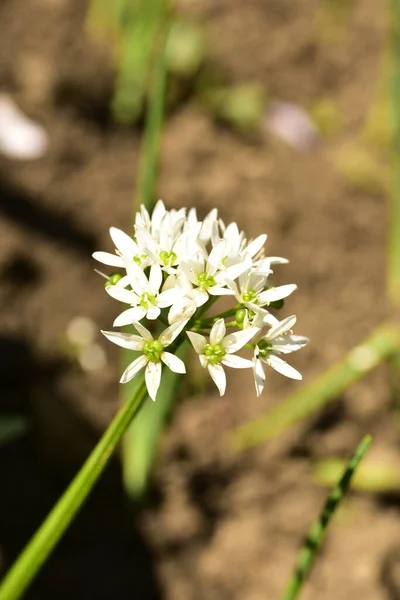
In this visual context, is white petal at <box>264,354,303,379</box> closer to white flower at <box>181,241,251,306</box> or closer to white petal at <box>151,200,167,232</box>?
white flower at <box>181,241,251,306</box>

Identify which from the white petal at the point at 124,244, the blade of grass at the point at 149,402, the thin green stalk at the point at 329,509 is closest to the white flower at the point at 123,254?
the white petal at the point at 124,244

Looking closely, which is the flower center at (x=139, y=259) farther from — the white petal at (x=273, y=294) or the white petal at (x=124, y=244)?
the white petal at (x=273, y=294)

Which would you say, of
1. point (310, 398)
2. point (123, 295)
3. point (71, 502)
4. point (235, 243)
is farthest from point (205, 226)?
point (310, 398)

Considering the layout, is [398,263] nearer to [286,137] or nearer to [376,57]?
[286,137]

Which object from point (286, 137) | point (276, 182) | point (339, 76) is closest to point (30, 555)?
point (276, 182)

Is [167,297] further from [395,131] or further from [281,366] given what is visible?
[395,131]

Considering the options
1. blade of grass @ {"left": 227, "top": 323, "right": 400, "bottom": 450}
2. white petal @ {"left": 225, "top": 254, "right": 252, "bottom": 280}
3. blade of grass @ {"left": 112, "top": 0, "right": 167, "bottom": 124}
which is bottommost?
white petal @ {"left": 225, "top": 254, "right": 252, "bottom": 280}

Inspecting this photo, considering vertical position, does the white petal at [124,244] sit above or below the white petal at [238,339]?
above

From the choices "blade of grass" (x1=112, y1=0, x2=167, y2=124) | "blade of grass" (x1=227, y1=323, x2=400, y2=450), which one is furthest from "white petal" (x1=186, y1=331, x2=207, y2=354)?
"blade of grass" (x1=112, y1=0, x2=167, y2=124)

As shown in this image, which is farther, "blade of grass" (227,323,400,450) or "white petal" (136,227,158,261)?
"blade of grass" (227,323,400,450)
